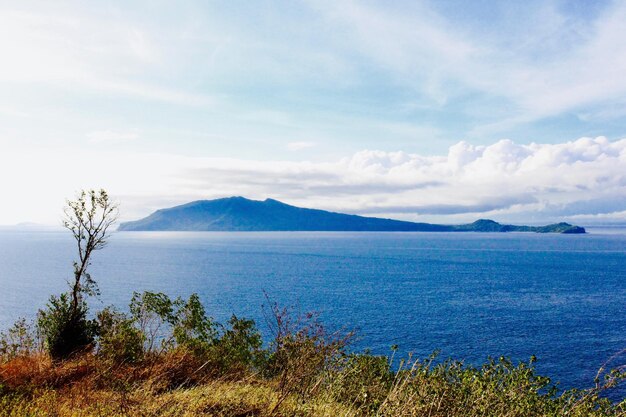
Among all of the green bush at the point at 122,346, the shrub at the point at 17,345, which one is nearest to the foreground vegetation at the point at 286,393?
the green bush at the point at 122,346

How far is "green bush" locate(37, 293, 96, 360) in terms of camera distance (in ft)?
62.2

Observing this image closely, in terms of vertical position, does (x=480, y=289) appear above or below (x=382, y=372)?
below

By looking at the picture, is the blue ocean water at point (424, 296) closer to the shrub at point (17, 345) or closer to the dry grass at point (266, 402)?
the dry grass at point (266, 402)

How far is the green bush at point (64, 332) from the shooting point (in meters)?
19.0

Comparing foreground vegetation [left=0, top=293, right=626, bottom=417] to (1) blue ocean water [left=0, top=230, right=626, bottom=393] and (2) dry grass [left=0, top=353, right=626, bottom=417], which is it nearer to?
(2) dry grass [left=0, top=353, right=626, bottom=417]

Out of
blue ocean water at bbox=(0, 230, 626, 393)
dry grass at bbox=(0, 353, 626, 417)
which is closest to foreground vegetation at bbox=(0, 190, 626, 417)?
dry grass at bbox=(0, 353, 626, 417)

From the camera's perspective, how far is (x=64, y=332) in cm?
1927

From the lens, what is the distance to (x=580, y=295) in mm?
102812

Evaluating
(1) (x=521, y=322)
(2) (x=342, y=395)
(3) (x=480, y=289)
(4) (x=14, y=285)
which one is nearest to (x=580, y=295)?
(3) (x=480, y=289)

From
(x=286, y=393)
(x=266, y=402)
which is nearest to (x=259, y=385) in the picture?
(x=266, y=402)

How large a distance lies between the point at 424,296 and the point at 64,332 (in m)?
91.6

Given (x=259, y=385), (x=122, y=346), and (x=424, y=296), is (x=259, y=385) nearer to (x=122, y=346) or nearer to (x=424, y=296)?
(x=122, y=346)

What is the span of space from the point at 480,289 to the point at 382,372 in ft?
331

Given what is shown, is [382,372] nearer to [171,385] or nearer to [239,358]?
[239,358]
